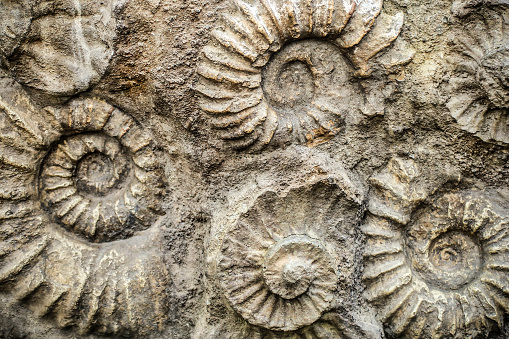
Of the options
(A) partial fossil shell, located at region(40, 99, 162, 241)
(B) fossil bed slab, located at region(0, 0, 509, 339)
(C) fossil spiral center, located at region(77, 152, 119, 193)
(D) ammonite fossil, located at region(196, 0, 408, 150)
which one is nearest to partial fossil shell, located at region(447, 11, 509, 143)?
(B) fossil bed slab, located at region(0, 0, 509, 339)

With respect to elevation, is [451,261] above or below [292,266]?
above

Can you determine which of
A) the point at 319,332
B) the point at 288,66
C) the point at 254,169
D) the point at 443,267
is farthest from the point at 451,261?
the point at 288,66

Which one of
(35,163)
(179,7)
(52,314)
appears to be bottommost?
(52,314)

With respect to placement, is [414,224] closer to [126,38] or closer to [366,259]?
[366,259]

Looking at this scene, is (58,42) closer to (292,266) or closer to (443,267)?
(292,266)

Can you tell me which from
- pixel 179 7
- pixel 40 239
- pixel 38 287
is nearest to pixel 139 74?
pixel 179 7

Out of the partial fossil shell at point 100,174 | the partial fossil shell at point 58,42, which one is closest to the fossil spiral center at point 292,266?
the partial fossil shell at point 100,174

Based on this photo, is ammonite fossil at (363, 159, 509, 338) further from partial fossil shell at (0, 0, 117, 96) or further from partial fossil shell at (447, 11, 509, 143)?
partial fossil shell at (0, 0, 117, 96)
